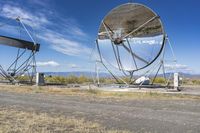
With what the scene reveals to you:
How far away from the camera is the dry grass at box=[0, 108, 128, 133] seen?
1141 cm

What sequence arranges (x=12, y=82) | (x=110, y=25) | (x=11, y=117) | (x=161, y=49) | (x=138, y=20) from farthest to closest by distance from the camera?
(x=12, y=82), (x=110, y=25), (x=138, y=20), (x=161, y=49), (x=11, y=117)

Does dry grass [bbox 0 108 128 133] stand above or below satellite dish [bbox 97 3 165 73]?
below

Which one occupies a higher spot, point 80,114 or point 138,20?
point 138,20

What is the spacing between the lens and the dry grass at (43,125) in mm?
11406

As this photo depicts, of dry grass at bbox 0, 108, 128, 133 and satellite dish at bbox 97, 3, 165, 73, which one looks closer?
dry grass at bbox 0, 108, 128, 133

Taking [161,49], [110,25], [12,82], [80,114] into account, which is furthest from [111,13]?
[80,114]

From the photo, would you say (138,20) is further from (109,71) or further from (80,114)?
(80,114)

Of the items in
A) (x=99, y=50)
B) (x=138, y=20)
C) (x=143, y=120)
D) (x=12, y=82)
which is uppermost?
(x=138, y=20)

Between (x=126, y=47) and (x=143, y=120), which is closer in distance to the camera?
(x=143, y=120)

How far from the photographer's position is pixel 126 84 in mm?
37844

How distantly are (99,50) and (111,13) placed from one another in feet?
13.4

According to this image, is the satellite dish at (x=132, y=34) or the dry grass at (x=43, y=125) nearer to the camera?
the dry grass at (x=43, y=125)

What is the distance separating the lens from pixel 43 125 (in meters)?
12.5

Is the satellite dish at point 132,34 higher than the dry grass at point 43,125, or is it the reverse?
the satellite dish at point 132,34
